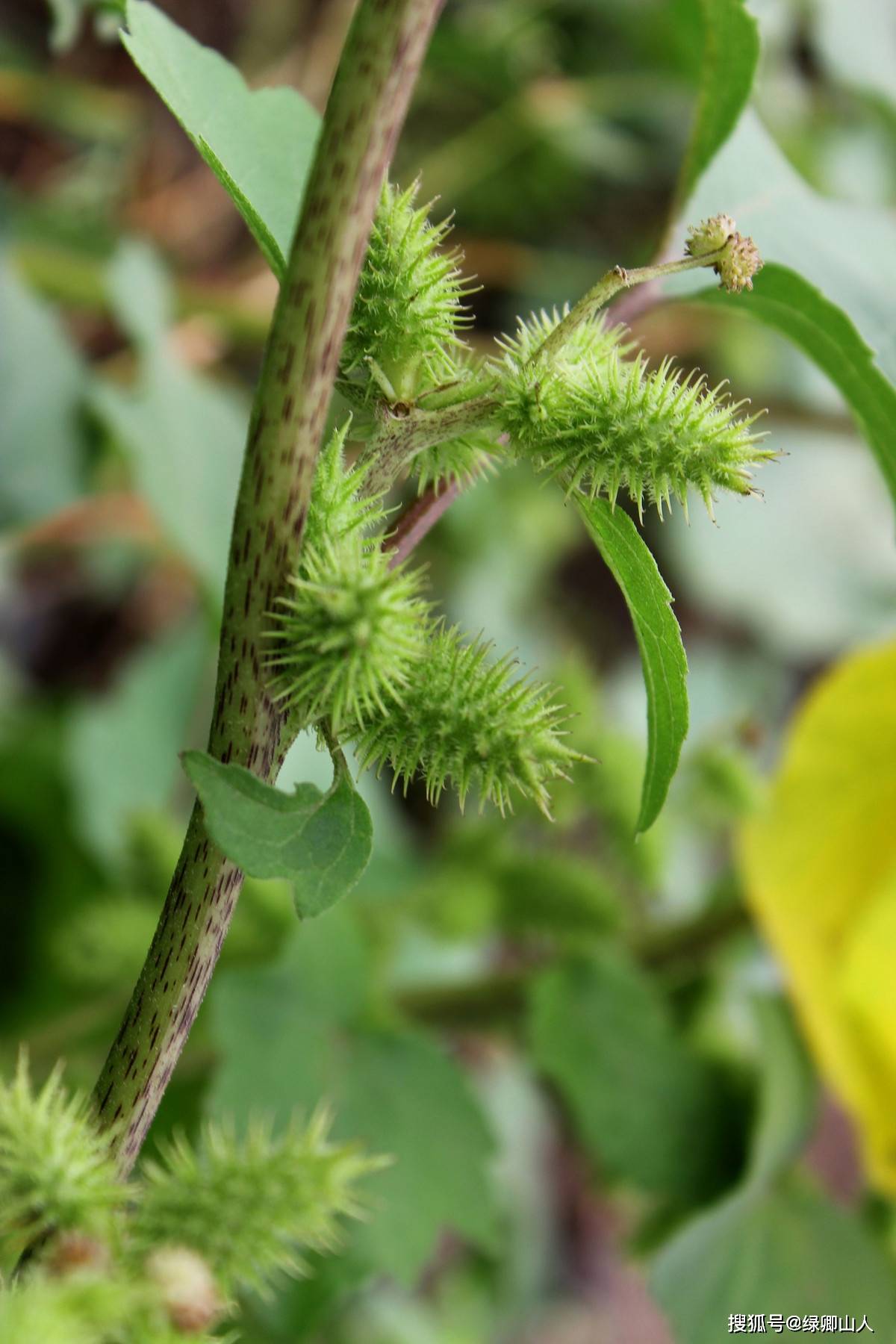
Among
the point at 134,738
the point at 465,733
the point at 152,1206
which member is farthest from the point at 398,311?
the point at 134,738

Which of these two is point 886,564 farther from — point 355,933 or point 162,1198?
point 162,1198

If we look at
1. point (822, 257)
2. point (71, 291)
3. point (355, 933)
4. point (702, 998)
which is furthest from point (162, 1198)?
point (71, 291)

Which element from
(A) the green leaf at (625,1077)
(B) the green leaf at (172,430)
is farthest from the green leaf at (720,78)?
(A) the green leaf at (625,1077)

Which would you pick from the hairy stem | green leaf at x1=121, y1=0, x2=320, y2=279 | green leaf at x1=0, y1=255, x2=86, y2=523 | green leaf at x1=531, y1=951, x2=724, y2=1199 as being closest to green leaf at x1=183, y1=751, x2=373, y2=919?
the hairy stem

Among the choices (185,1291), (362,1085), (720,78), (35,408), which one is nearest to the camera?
(185,1291)

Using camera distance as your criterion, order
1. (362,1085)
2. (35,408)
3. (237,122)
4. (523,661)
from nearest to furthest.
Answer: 1. (237,122)
2. (362,1085)
3. (35,408)
4. (523,661)

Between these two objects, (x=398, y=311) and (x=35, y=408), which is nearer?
(x=398, y=311)

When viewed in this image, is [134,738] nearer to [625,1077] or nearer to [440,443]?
[625,1077]

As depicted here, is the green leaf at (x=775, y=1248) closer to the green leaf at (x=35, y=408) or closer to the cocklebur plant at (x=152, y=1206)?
the cocklebur plant at (x=152, y=1206)
